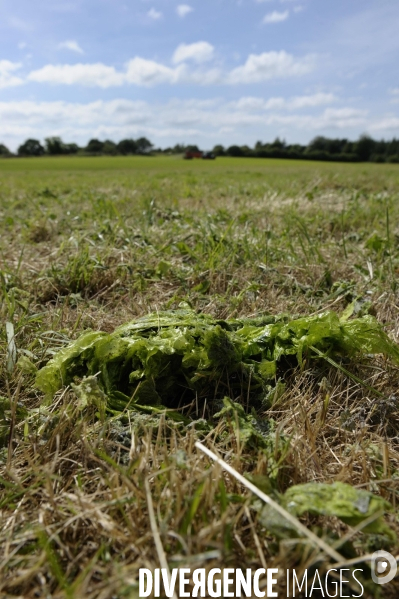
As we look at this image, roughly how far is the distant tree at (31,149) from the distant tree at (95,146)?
32.6ft

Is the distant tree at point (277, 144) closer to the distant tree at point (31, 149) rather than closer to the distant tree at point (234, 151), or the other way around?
the distant tree at point (234, 151)

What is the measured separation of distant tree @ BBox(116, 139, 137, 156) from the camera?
78250 mm

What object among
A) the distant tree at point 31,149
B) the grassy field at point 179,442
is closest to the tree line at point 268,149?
the distant tree at point 31,149

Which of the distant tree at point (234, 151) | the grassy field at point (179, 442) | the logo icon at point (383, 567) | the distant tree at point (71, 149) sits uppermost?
the distant tree at point (71, 149)

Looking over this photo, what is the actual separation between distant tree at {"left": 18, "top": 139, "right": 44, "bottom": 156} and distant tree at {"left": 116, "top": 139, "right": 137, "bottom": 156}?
16.7 meters

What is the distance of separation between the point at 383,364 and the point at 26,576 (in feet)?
5.22

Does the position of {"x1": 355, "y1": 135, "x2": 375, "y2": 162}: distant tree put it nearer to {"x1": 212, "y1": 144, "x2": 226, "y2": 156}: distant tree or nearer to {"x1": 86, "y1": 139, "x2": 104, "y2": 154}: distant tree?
{"x1": 212, "y1": 144, "x2": 226, "y2": 156}: distant tree

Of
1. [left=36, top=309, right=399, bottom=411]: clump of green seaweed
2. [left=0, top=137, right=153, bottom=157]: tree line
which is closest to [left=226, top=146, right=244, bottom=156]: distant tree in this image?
[left=0, top=137, right=153, bottom=157]: tree line

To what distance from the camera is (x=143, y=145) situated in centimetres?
8294

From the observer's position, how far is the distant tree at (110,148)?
242ft

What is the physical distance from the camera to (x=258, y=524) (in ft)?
3.64

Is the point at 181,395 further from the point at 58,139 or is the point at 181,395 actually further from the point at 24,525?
the point at 58,139

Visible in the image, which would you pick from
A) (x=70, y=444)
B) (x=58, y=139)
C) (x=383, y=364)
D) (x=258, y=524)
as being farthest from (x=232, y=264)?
(x=58, y=139)

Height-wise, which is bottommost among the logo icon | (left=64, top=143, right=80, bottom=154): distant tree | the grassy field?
the logo icon
